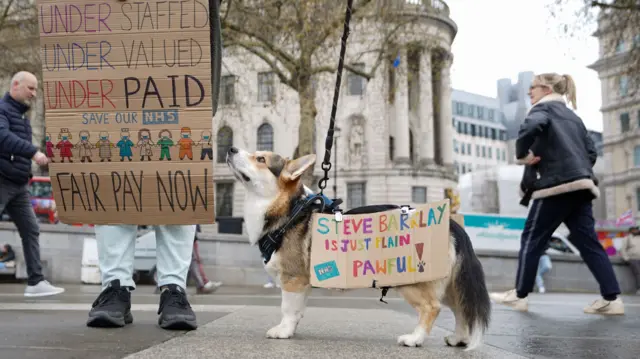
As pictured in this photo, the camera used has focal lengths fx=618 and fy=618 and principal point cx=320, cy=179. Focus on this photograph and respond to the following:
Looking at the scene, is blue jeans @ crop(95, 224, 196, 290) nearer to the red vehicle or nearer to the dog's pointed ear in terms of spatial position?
the dog's pointed ear

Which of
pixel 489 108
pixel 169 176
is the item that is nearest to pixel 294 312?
pixel 169 176

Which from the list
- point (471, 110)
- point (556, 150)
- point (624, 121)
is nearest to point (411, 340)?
point (556, 150)

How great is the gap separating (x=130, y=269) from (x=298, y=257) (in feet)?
3.44

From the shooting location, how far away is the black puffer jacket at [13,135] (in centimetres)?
562

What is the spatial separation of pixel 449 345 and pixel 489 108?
10906 centimetres

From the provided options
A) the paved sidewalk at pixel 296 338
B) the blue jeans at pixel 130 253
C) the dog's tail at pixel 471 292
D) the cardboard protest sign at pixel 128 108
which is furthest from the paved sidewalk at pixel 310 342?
the cardboard protest sign at pixel 128 108

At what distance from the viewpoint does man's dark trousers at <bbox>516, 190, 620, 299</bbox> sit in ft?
17.5

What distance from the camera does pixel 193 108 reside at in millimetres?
3490

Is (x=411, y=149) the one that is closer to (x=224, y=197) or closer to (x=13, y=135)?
(x=224, y=197)

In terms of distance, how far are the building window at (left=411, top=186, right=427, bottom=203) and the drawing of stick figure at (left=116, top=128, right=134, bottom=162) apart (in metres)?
48.9

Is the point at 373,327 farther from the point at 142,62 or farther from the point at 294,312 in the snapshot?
the point at 142,62

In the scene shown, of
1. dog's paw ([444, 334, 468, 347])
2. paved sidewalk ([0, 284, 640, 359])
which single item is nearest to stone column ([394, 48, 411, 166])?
paved sidewalk ([0, 284, 640, 359])

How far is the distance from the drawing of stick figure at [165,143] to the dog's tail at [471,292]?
5.32ft

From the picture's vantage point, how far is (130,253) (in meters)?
3.71
